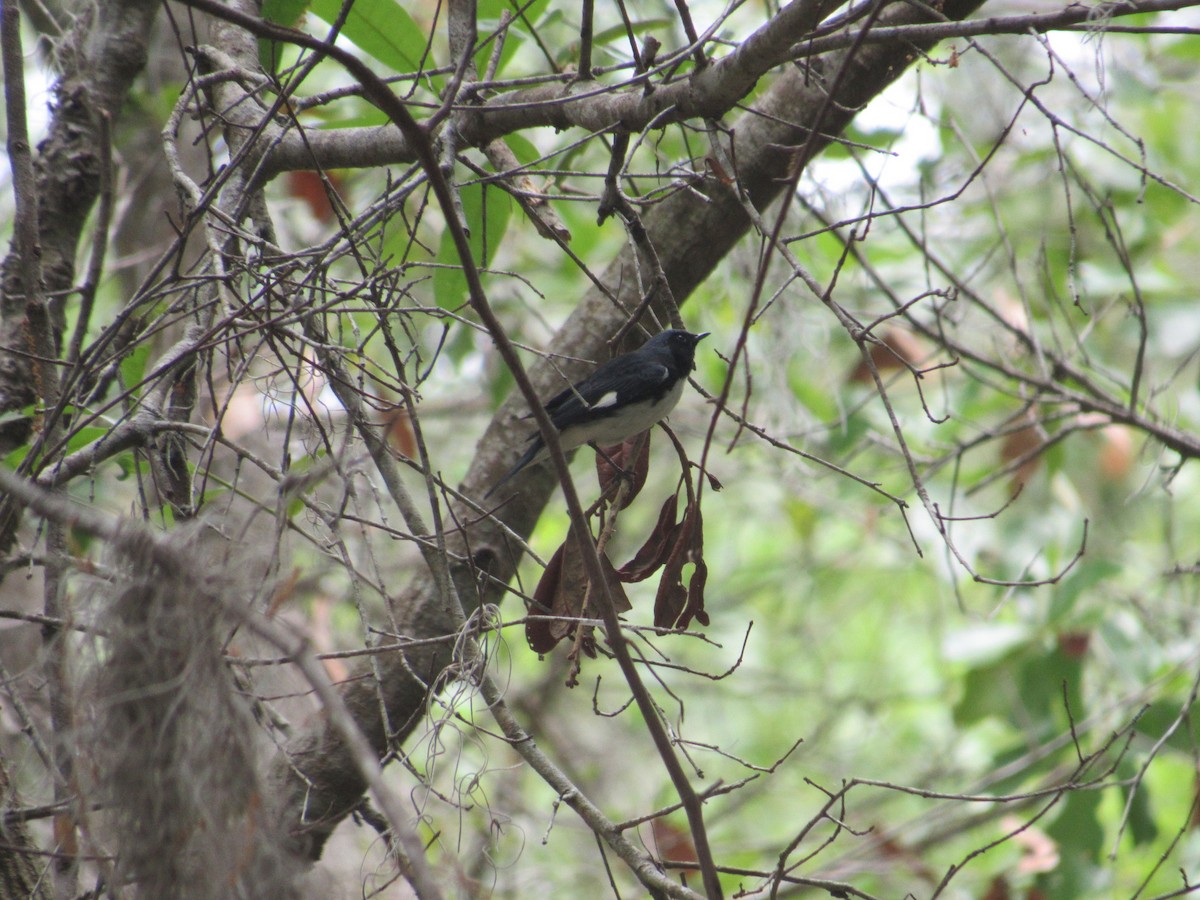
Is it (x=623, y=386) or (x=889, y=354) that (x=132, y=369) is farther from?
(x=889, y=354)

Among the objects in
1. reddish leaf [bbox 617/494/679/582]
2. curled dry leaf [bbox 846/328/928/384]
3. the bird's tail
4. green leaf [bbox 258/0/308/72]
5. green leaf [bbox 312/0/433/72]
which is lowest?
reddish leaf [bbox 617/494/679/582]

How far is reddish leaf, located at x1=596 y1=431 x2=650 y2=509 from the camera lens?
292 centimetres

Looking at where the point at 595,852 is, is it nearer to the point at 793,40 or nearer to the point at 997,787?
the point at 997,787

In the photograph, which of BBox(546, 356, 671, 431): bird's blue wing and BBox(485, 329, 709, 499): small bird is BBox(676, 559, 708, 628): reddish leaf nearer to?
BBox(485, 329, 709, 499): small bird

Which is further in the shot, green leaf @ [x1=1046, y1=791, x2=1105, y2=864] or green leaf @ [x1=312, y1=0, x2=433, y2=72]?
green leaf @ [x1=1046, y1=791, x2=1105, y2=864]

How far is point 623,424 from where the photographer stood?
12.1ft

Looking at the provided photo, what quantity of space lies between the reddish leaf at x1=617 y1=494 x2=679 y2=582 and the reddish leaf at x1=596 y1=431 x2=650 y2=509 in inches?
4.6

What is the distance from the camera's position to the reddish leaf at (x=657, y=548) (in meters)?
2.77

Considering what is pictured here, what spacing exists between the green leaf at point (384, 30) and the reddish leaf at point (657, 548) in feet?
5.11

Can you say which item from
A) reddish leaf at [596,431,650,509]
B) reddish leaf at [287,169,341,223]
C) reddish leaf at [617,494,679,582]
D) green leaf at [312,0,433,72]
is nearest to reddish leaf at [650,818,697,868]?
reddish leaf at [596,431,650,509]

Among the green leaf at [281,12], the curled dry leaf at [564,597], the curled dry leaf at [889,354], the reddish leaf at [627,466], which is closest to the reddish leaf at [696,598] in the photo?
the curled dry leaf at [564,597]

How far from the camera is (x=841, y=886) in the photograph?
205 centimetres

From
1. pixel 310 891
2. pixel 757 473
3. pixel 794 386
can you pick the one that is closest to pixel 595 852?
pixel 757 473

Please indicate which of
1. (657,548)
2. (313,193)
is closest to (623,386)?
(657,548)
